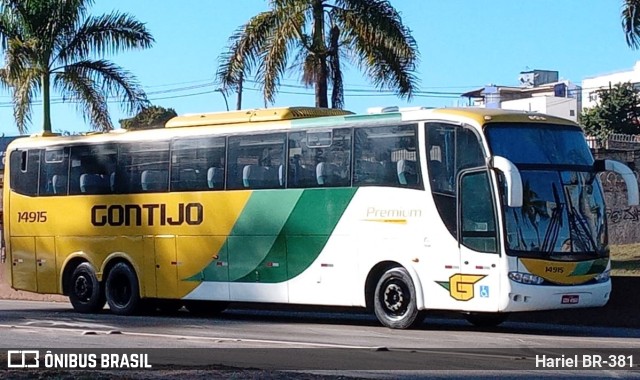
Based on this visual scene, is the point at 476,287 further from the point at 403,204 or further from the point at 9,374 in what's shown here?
the point at 9,374

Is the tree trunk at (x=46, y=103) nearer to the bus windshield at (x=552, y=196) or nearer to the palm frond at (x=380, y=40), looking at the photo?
the palm frond at (x=380, y=40)

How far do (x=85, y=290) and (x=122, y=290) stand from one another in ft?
3.30

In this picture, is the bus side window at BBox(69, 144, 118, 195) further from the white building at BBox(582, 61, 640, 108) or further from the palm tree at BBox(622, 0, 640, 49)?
the white building at BBox(582, 61, 640, 108)

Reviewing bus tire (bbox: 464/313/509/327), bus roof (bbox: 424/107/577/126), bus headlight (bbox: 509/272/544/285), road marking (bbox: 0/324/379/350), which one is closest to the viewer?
road marking (bbox: 0/324/379/350)

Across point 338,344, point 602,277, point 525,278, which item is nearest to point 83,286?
point 338,344

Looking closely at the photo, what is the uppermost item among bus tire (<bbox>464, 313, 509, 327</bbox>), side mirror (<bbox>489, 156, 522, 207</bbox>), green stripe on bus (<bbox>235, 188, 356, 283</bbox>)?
side mirror (<bbox>489, 156, 522, 207</bbox>)

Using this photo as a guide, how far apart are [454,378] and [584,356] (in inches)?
105

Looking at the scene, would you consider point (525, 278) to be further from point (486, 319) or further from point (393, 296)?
point (486, 319)

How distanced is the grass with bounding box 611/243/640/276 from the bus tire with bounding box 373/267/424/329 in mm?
8337

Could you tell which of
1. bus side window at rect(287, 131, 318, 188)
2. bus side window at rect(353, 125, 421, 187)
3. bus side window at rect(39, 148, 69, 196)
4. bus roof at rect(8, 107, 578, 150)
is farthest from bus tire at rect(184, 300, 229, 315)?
bus side window at rect(353, 125, 421, 187)

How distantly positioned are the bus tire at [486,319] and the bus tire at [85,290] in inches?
316

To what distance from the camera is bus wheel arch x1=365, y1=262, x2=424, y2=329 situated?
18266 millimetres

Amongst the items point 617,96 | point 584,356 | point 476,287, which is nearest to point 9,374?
point 584,356

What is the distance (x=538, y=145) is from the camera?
57.9 feet
